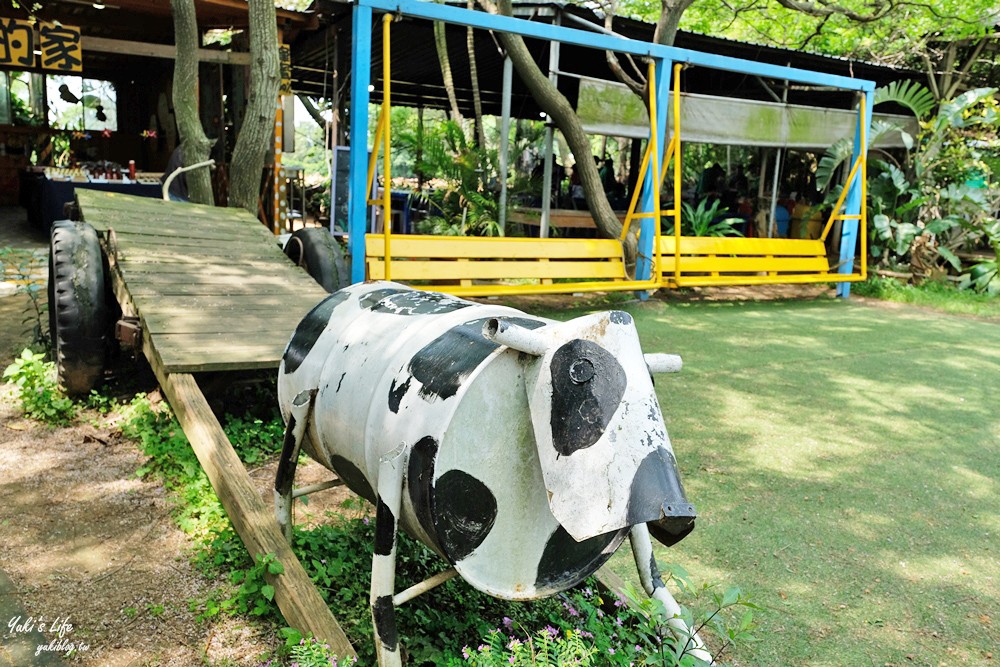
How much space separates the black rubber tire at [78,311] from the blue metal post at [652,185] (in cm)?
559

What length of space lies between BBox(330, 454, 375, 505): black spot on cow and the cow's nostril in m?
0.77

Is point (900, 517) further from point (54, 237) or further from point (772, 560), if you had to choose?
point (54, 237)

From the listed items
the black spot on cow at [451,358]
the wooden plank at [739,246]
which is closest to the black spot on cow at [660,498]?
the black spot on cow at [451,358]

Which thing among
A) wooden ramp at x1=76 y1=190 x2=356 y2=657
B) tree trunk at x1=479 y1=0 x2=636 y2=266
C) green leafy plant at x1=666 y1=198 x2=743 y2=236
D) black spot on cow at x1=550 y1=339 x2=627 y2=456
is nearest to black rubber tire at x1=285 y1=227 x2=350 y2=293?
wooden ramp at x1=76 y1=190 x2=356 y2=657

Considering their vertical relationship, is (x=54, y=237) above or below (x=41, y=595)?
above

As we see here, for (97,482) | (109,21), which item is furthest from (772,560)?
(109,21)

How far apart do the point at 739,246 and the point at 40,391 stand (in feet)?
26.3

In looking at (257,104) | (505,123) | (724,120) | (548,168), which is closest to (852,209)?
(724,120)

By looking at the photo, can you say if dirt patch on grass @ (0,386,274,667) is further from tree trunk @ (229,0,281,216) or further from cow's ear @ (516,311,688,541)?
tree trunk @ (229,0,281,216)

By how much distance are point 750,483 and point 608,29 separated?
7202mm

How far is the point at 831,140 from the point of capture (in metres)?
10.9

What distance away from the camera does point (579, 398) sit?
69.6 inches

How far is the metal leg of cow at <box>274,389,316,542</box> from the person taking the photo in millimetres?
2469

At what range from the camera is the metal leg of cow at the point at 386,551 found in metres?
1.92
